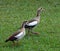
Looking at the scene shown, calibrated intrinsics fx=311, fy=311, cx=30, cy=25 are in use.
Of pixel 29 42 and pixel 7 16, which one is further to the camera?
pixel 7 16

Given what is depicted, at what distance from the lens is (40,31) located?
1241 centimetres

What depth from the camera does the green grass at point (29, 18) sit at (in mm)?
10219

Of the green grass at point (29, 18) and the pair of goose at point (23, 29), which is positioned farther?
the green grass at point (29, 18)

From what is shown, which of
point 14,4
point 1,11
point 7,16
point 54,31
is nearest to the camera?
point 54,31

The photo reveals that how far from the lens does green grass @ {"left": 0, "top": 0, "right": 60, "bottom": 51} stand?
33.5 feet

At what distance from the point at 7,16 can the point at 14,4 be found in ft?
11.9

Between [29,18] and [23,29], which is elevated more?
[29,18]

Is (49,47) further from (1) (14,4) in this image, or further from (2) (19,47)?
(1) (14,4)

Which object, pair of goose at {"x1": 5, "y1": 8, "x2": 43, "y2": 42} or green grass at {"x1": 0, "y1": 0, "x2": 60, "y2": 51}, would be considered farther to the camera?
green grass at {"x1": 0, "y1": 0, "x2": 60, "y2": 51}

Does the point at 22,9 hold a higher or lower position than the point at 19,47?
higher

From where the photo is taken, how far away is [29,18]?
1509 centimetres

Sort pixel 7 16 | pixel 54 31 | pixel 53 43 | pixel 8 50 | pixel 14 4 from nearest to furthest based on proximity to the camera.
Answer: pixel 8 50 → pixel 53 43 → pixel 54 31 → pixel 7 16 → pixel 14 4

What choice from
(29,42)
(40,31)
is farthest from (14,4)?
(29,42)

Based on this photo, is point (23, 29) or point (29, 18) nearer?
point (23, 29)
